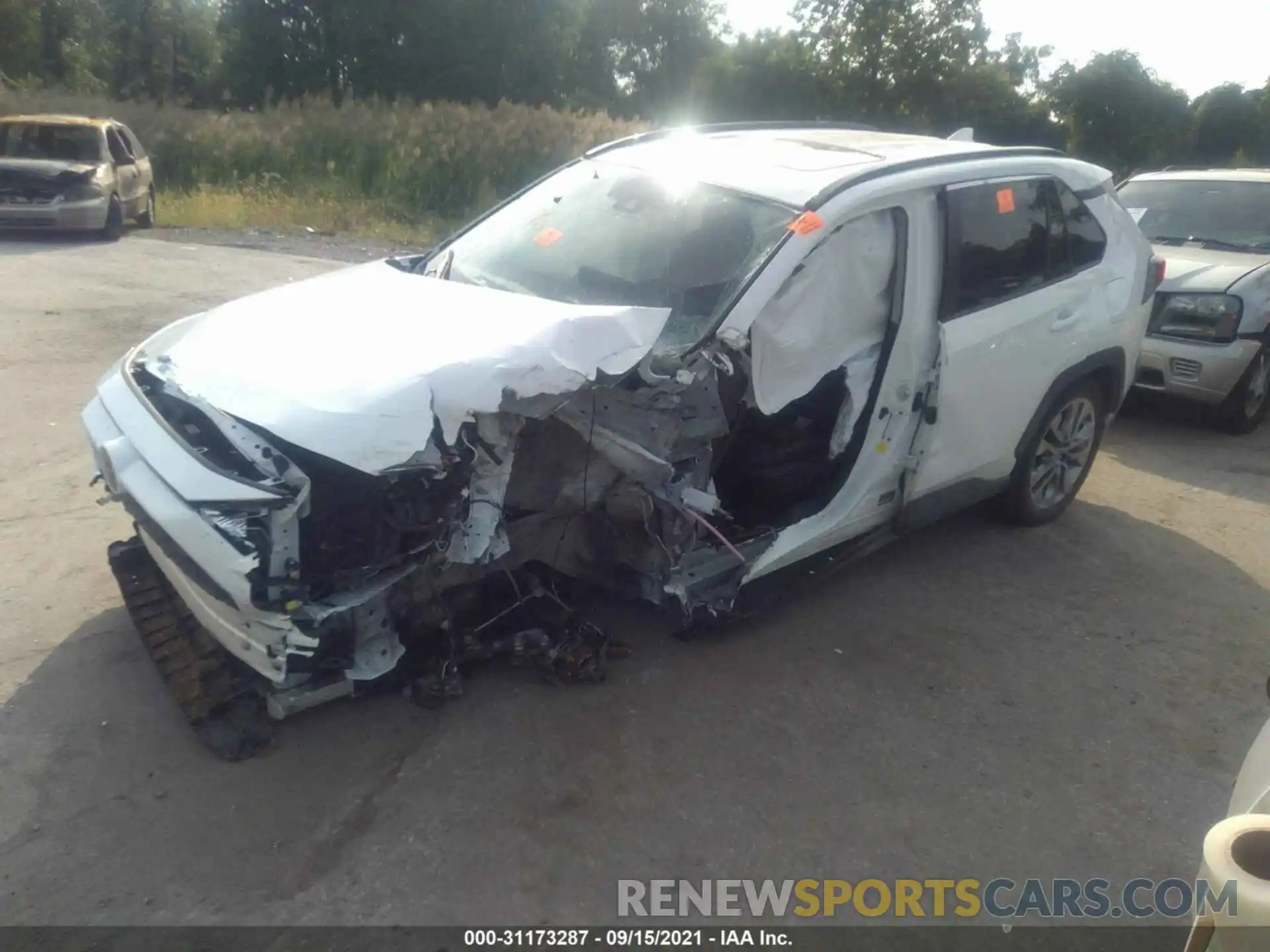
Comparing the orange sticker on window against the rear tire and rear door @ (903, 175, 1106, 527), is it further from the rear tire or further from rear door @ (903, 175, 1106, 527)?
the rear tire

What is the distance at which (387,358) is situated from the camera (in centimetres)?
338

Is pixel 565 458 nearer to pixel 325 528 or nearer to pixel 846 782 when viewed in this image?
pixel 325 528

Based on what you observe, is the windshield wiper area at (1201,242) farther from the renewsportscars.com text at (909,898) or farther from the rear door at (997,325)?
the renewsportscars.com text at (909,898)

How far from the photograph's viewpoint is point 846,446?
4.30 meters

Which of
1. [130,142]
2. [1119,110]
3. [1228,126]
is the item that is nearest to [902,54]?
[1119,110]

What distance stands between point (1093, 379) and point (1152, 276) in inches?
29.9

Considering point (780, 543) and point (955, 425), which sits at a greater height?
point (955, 425)

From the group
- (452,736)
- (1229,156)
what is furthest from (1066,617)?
(1229,156)

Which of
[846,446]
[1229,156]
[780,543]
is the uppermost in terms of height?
[1229,156]

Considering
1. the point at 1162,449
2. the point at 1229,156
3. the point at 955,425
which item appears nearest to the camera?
the point at 955,425

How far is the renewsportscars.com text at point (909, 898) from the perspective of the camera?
2.91 meters

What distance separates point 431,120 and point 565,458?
688 inches

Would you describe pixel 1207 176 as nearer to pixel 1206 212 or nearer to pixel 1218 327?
pixel 1206 212

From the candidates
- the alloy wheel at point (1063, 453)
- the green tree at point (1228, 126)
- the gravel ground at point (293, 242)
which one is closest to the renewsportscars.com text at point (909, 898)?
the alloy wheel at point (1063, 453)
